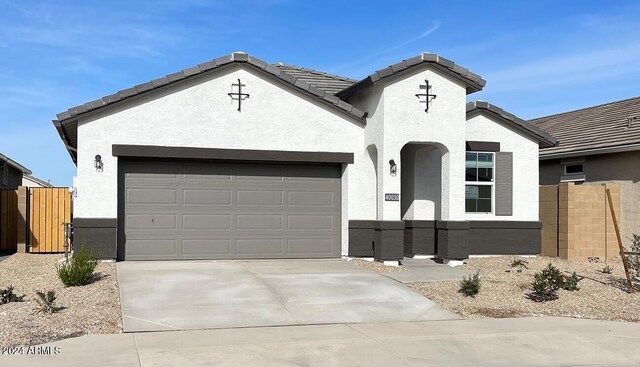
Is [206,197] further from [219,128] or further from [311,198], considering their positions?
[311,198]

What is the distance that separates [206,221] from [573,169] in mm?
11934

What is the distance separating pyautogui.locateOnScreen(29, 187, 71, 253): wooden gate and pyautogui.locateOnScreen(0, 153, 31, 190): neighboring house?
6.57m

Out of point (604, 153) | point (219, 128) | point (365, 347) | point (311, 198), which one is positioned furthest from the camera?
point (604, 153)

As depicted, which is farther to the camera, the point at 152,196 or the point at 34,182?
the point at 34,182

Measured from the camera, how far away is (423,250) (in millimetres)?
15344

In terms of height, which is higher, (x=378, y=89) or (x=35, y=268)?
(x=378, y=89)

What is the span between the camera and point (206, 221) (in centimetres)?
1407

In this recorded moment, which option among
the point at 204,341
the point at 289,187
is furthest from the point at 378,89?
the point at 204,341

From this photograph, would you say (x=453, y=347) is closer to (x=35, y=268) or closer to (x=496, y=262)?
(x=496, y=262)

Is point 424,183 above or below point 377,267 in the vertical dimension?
above

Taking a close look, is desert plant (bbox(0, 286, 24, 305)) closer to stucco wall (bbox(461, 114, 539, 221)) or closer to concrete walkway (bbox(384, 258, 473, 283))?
concrete walkway (bbox(384, 258, 473, 283))

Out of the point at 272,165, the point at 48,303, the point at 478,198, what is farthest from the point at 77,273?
the point at 478,198

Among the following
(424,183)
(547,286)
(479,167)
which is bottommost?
(547,286)

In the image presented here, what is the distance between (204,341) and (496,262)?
9.13 meters
